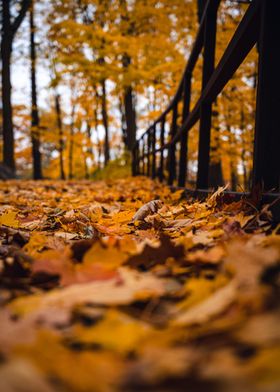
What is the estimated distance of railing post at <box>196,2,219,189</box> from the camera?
7.53ft

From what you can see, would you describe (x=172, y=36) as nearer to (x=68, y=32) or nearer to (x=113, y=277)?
(x=68, y=32)

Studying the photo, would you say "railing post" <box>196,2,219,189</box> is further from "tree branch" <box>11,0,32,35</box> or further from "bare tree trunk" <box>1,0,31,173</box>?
"tree branch" <box>11,0,32,35</box>

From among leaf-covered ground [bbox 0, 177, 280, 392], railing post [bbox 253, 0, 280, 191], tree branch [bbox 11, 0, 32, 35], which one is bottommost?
leaf-covered ground [bbox 0, 177, 280, 392]

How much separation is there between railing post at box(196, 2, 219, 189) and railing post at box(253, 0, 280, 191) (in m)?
0.99

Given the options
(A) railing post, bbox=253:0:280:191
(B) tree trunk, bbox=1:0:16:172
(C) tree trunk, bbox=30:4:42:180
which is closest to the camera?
(A) railing post, bbox=253:0:280:191

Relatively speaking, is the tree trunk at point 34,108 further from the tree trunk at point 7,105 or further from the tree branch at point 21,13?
→ the tree trunk at point 7,105

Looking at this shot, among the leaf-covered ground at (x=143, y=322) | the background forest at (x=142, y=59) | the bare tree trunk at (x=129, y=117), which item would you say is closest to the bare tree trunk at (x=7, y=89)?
the background forest at (x=142, y=59)

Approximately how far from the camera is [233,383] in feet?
1.32

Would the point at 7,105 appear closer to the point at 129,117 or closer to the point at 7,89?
the point at 7,89

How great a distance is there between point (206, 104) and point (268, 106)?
106 centimetres

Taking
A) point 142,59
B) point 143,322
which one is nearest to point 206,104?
point 143,322

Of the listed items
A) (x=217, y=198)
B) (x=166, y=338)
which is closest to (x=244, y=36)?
(x=217, y=198)

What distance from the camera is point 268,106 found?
1.37 metres

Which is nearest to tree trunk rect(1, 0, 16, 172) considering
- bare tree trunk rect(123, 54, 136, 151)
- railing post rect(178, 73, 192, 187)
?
bare tree trunk rect(123, 54, 136, 151)
